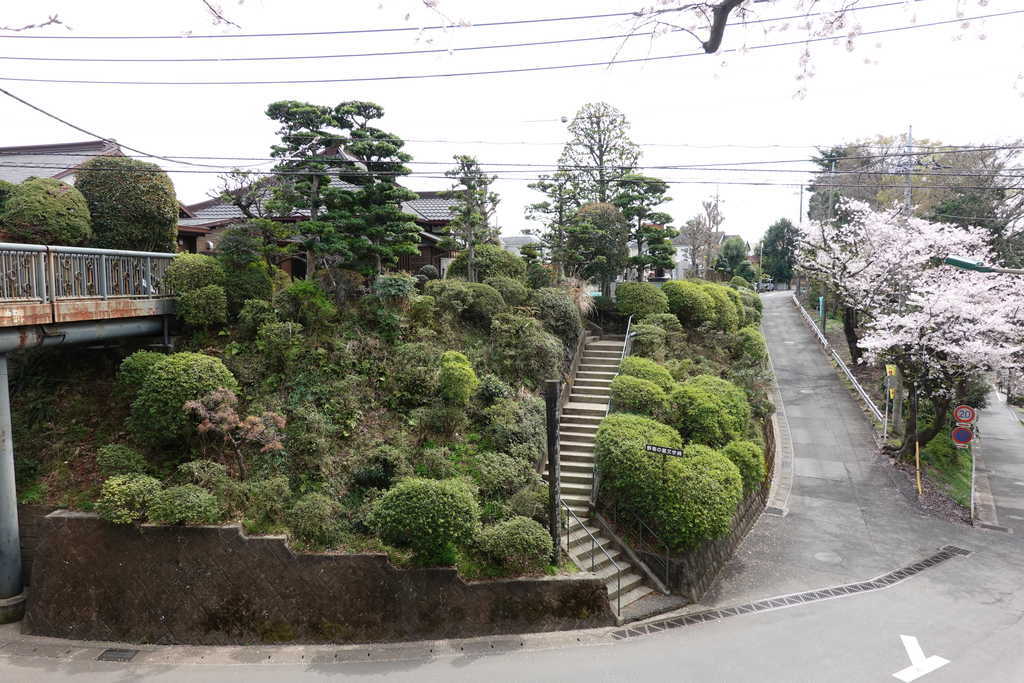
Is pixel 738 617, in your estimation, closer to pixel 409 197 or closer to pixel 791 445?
pixel 791 445

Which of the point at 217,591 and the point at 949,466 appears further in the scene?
the point at 949,466

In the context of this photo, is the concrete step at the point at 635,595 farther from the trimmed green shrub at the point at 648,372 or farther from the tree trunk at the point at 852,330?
the tree trunk at the point at 852,330

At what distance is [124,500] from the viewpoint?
26.7ft

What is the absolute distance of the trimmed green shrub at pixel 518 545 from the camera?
8.59 metres

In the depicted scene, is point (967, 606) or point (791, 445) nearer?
point (967, 606)

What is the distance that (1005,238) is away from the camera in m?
22.3

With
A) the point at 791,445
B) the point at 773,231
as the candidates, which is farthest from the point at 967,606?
the point at 773,231

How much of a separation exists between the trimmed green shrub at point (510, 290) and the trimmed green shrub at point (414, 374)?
387 centimetres

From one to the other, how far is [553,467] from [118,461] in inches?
281

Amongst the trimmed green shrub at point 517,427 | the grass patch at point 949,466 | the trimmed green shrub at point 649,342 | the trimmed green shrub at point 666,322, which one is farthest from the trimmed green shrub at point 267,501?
the grass patch at point 949,466

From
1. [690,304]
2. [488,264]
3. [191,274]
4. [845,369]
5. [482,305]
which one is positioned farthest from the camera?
[845,369]

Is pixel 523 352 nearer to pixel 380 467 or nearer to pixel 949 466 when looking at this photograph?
pixel 380 467

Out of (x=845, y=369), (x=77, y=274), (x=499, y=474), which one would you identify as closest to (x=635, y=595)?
(x=499, y=474)

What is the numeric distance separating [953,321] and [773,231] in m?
41.0
